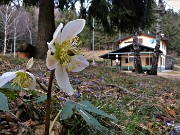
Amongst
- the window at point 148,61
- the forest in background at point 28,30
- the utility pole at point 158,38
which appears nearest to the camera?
the utility pole at point 158,38

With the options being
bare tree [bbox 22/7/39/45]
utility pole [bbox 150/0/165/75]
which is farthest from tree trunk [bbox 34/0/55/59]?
bare tree [bbox 22/7/39/45]

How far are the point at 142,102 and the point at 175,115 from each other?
0.31 m

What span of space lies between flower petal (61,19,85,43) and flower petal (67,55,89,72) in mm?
72

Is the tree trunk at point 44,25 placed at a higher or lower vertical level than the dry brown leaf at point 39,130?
higher

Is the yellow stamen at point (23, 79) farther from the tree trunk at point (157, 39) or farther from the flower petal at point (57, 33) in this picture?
the tree trunk at point (157, 39)

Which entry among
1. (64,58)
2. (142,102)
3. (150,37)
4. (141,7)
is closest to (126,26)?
(141,7)

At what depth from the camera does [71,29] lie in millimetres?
771

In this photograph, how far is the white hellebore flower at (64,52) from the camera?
0.71m

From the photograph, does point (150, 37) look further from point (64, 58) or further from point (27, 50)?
point (64, 58)

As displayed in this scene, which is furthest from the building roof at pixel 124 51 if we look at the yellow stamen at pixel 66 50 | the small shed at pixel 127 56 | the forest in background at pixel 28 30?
the yellow stamen at pixel 66 50

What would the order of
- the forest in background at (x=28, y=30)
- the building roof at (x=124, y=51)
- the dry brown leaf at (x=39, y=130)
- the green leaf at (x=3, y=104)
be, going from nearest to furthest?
1. the green leaf at (x=3, y=104)
2. the dry brown leaf at (x=39, y=130)
3. the building roof at (x=124, y=51)
4. the forest in background at (x=28, y=30)

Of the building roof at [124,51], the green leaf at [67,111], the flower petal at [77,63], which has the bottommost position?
the green leaf at [67,111]

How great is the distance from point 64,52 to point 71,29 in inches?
3.2

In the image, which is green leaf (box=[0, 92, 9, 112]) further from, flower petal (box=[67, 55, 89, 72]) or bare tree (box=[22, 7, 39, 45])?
bare tree (box=[22, 7, 39, 45])
